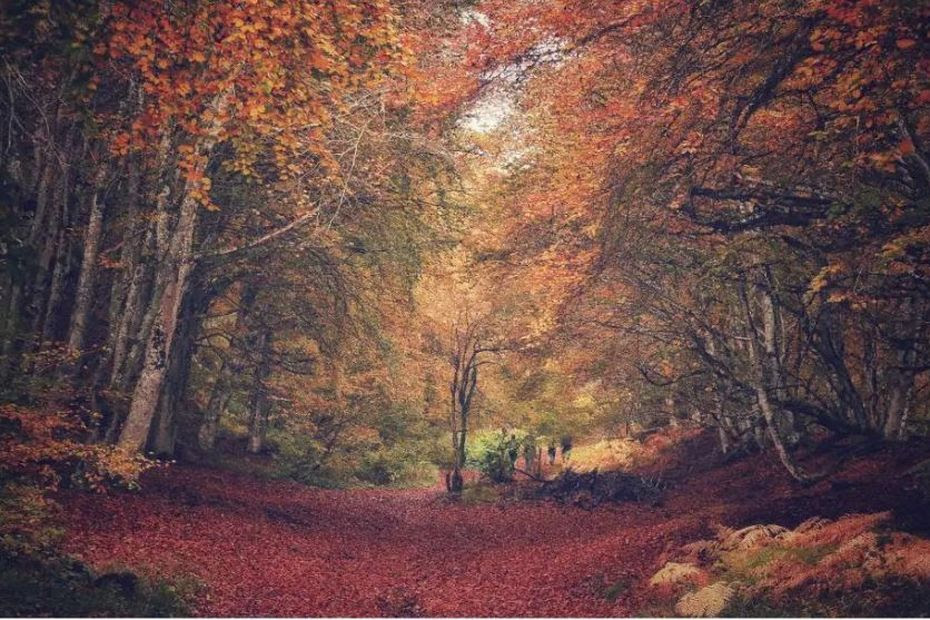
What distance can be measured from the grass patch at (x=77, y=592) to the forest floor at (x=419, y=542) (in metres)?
0.22

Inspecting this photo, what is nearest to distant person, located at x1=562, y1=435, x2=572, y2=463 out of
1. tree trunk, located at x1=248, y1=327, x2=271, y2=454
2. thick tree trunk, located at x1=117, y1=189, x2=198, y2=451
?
tree trunk, located at x1=248, y1=327, x2=271, y2=454

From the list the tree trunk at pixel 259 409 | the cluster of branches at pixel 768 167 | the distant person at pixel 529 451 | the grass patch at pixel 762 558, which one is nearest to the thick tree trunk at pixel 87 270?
the cluster of branches at pixel 768 167

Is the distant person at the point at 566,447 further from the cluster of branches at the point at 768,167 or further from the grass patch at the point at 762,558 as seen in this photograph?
the grass patch at the point at 762,558

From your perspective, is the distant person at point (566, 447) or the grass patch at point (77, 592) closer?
the grass patch at point (77, 592)

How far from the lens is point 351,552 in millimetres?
12141

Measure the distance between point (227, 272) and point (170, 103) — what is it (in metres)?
8.03

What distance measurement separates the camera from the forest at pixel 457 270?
661 centimetres

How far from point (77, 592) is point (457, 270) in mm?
12388

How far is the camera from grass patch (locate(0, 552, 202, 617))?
624 cm

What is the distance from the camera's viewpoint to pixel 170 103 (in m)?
6.43

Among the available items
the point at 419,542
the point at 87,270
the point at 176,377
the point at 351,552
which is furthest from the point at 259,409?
the point at 87,270

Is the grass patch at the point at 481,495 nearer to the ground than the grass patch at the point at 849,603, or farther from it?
farther from it

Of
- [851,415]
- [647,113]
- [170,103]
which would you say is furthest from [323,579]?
[851,415]

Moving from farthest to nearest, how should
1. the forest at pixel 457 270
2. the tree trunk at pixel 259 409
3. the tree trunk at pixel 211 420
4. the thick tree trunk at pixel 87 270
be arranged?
the tree trunk at pixel 211 420 < the tree trunk at pixel 259 409 < the thick tree trunk at pixel 87 270 < the forest at pixel 457 270
